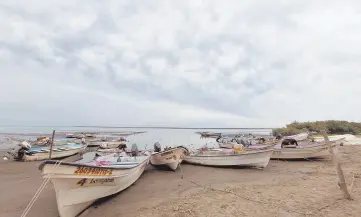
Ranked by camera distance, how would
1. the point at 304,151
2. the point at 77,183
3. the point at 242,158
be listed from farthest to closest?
the point at 304,151, the point at 242,158, the point at 77,183

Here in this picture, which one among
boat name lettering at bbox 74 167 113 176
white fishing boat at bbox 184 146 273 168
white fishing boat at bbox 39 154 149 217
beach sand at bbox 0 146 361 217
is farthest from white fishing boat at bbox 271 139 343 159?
boat name lettering at bbox 74 167 113 176

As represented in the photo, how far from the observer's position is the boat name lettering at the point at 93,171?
697cm

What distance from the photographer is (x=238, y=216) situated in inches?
275

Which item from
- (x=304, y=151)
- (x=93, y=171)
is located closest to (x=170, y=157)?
(x=93, y=171)

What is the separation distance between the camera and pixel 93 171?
752cm

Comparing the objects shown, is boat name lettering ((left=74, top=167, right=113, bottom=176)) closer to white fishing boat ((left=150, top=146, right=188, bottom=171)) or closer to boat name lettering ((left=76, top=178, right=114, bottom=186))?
boat name lettering ((left=76, top=178, right=114, bottom=186))

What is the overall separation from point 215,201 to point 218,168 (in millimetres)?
8541

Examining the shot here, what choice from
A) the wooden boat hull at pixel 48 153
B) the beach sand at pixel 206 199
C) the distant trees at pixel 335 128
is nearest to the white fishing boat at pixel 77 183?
the beach sand at pixel 206 199

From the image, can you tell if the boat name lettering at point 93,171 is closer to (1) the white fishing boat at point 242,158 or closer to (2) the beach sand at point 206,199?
(2) the beach sand at point 206,199

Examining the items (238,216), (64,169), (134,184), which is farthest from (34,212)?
(238,216)

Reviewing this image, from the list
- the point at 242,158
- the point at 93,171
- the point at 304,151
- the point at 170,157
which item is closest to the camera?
the point at 93,171

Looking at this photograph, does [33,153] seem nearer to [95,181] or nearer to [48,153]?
[48,153]

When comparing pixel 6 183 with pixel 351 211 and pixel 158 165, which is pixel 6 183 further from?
pixel 351 211

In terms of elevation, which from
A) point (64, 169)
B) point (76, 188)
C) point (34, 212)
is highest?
point (64, 169)
